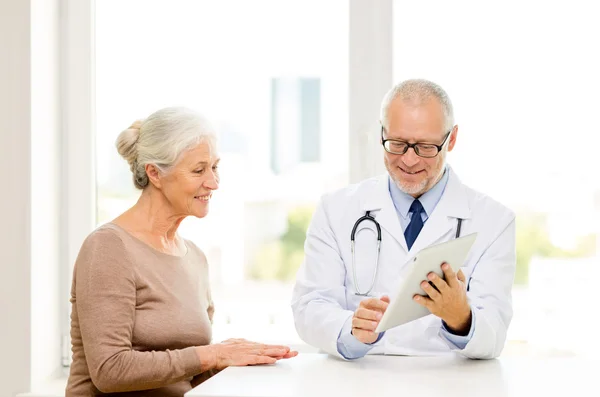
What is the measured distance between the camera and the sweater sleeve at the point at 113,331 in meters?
2.00

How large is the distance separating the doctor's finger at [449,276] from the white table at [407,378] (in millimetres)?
212

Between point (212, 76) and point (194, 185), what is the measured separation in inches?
37.5

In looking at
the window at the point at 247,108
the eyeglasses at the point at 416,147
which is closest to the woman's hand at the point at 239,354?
the eyeglasses at the point at 416,147

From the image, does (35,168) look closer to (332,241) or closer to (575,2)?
(332,241)

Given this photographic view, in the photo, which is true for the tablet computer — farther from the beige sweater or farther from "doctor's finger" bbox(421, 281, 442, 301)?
the beige sweater

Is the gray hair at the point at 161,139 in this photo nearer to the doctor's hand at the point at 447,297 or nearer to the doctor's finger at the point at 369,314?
the doctor's finger at the point at 369,314

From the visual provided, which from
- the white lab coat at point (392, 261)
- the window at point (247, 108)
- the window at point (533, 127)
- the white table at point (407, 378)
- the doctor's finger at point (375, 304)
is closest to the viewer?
the white table at point (407, 378)

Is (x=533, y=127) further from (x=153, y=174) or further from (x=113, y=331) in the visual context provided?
(x=113, y=331)

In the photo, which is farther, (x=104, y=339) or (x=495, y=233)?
(x=495, y=233)

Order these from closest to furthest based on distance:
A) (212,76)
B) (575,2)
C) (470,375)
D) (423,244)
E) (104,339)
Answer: (470,375), (104,339), (423,244), (575,2), (212,76)

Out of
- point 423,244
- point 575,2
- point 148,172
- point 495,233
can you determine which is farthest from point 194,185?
point 575,2

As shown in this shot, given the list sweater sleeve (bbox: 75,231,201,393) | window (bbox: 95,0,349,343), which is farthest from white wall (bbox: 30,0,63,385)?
sweater sleeve (bbox: 75,231,201,393)

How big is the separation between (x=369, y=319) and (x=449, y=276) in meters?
0.24

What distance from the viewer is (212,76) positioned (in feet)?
10.2
